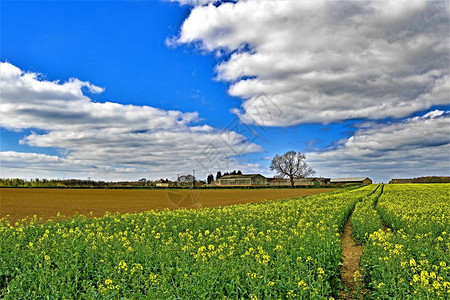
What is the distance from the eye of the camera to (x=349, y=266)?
37.5 ft

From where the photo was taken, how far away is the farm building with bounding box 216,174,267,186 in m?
123

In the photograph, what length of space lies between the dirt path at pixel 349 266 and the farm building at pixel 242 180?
105 meters

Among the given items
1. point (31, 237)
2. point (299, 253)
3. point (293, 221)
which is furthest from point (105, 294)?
point (293, 221)

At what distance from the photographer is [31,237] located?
38.4 ft

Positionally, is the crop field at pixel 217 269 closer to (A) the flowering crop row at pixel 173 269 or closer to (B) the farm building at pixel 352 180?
(A) the flowering crop row at pixel 173 269

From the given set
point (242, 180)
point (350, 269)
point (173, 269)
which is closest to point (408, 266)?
point (350, 269)

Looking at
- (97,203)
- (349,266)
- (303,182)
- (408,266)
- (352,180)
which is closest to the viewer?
(408,266)

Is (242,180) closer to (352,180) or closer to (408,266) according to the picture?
(352,180)

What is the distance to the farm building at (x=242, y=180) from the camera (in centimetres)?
12312

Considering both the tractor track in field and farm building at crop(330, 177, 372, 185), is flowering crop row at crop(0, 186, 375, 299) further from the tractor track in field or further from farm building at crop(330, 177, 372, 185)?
farm building at crop(330, 177, 372, 185)

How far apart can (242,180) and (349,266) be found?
11301cm

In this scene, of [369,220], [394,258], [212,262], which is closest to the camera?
[212,262]

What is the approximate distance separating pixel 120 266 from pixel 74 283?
924 millimetres

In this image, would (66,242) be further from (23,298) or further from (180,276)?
(180,276)
